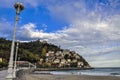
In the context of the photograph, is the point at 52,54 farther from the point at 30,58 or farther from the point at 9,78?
the point at 9,78

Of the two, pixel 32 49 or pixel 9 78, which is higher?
pixel 32 49

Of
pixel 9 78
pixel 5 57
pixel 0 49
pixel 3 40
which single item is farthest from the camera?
pixel 3 40

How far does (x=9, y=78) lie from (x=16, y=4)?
11.5 ft

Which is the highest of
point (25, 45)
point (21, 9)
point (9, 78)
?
point (25, 45)

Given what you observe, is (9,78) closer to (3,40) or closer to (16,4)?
(16,4)

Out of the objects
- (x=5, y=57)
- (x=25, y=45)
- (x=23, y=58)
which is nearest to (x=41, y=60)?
(x=25, y=45)

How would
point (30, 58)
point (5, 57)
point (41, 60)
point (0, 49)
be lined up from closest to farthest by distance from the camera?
point (5, 57) < point (0, 49) < point (30, 58) < point (41, 60)

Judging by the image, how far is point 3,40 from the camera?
545ft

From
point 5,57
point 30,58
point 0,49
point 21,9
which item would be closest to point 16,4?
point 21,9

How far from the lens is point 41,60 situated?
18488 centimetres

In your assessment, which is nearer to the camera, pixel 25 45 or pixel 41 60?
pixel 41 60

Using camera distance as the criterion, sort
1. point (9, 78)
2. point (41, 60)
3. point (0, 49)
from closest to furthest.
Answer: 1. point (9, 78)
2. point (0, 49)
3. point (41, 60)

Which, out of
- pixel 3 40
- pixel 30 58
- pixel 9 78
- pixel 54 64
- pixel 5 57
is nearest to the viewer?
pixel 9 78

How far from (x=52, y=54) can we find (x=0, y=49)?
248 ft
